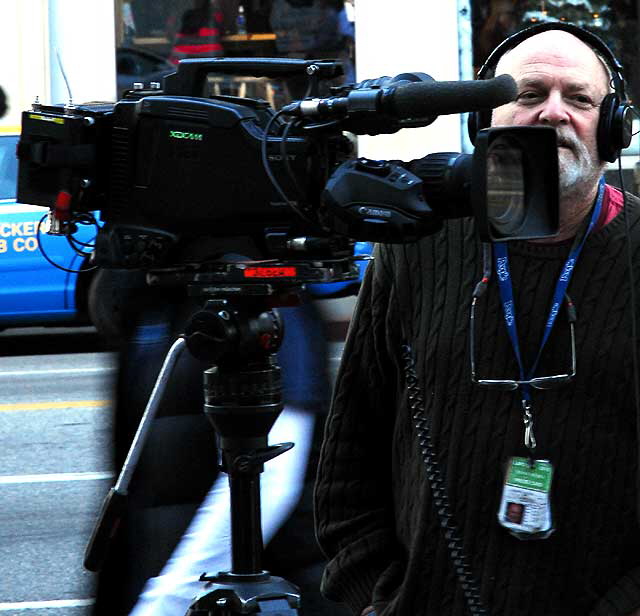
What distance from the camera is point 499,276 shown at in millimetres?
2369

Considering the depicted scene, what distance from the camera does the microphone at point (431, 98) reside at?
7.16 ft

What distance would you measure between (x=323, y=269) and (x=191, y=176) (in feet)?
0.91

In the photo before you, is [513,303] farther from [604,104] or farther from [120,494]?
[120,494]

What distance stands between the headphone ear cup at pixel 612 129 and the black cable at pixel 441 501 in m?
0.46

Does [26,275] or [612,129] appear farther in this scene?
[26,275]

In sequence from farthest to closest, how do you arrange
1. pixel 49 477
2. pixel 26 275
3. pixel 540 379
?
pixel 26 275, pixel 49 477, pixel 540 379

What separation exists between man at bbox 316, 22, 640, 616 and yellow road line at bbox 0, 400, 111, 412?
6.60 meters

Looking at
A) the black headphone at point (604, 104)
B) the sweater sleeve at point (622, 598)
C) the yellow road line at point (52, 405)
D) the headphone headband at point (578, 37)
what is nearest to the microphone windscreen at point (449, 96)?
the black headphone at point (604, 104)

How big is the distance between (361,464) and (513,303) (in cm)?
40

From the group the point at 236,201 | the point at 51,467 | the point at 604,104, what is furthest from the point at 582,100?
the point at 51,467

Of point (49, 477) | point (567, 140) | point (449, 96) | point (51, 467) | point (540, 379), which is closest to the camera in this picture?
point (449, 96)

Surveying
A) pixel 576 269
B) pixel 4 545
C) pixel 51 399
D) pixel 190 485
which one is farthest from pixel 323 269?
pixel 51 399

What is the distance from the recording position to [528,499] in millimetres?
2273

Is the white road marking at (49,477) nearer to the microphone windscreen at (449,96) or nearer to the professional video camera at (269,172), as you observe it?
the professional video camera at (269,172)
